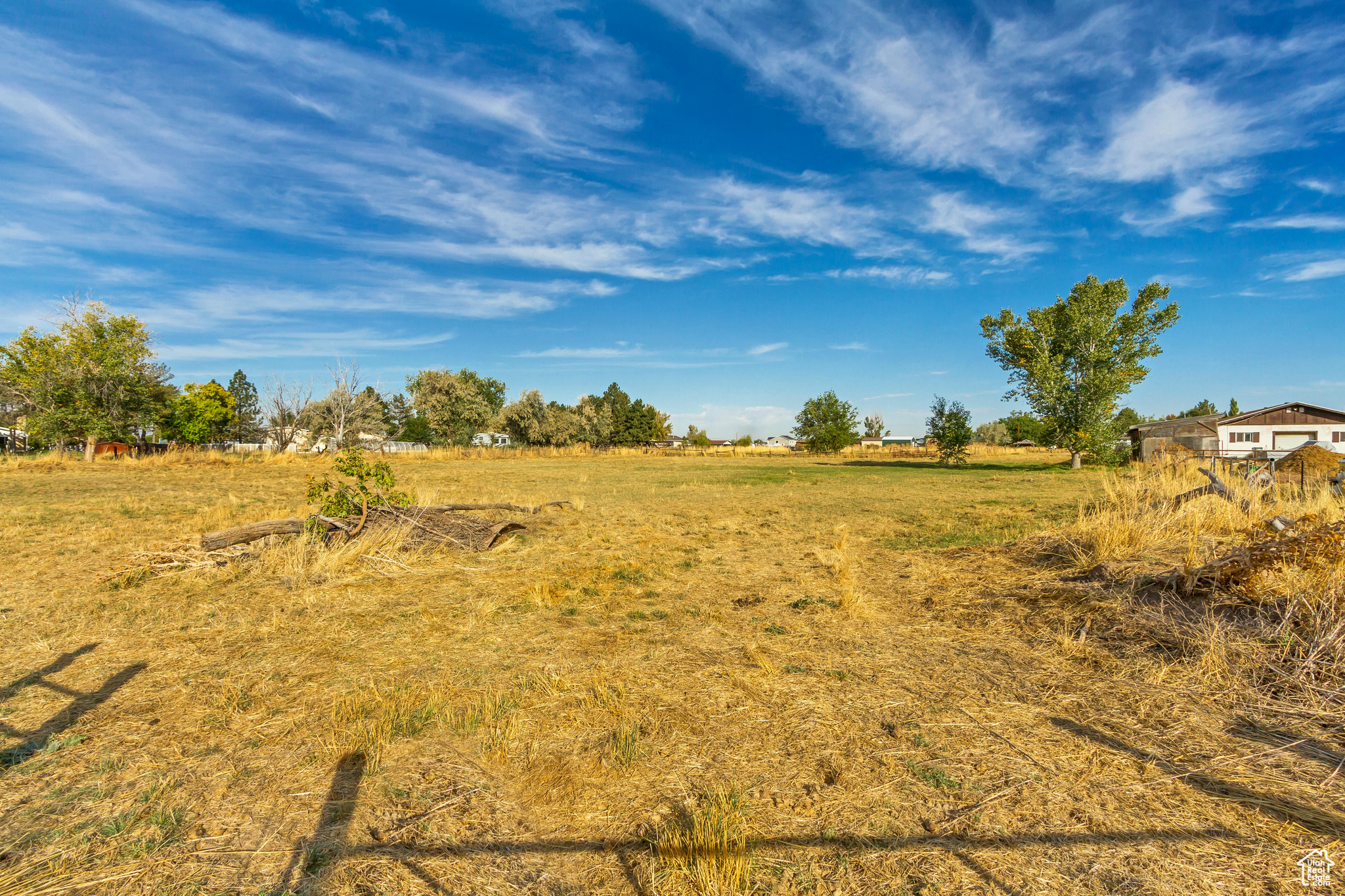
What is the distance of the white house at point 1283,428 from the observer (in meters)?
41.8

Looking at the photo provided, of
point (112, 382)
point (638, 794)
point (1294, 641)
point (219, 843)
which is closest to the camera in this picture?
point (219, 843)

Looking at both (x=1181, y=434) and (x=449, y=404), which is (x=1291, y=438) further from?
(x=449, y=404)

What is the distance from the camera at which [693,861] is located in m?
2.65

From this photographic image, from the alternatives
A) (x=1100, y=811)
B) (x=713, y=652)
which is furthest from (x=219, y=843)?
(x=1100, y=811)

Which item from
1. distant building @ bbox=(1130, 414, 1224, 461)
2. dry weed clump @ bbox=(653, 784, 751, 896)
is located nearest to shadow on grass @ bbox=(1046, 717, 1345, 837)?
dry weed clump @ bbox=(653, 784, 751, 896)

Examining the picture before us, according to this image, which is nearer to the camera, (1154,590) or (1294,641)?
(1294,641)

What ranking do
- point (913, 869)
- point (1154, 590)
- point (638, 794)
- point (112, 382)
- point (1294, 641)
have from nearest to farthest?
point (913, 869)
point (638, 794)
point (1294, 641)
point (1154, 590)
point (112, 382)

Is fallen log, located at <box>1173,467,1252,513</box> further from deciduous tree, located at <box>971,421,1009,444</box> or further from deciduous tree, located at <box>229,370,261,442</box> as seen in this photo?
deciduous tree, located at <box>971,421,1009,444</box>

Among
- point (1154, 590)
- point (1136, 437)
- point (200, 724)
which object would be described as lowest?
point (200, 724)

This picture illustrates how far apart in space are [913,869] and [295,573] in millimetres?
8703

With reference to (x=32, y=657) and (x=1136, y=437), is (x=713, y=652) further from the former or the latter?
(x=1136, y=437)

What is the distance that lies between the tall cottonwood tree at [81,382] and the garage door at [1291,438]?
80.2 metres

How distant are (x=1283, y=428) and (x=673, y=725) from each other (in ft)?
197

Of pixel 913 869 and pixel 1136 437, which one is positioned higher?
pixel 1136 437
